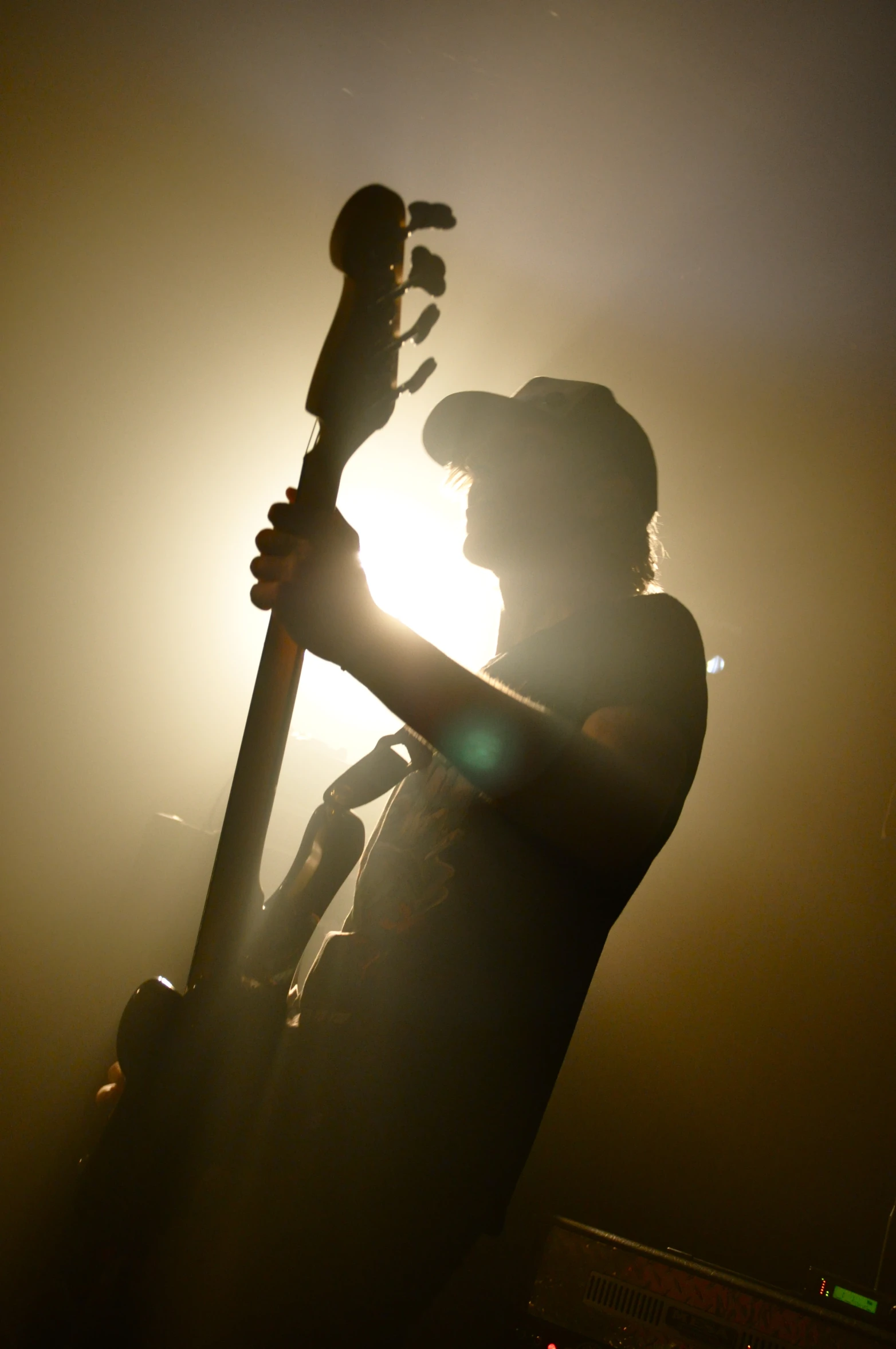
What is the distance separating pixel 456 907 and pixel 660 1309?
56.3 inches

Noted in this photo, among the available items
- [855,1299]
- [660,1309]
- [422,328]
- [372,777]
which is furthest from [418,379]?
[855,1299]

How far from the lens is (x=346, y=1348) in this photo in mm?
541

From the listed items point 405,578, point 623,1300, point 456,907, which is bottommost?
point 623,1300

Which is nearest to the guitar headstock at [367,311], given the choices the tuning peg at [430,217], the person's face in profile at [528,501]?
the tuning peg at [430,217]

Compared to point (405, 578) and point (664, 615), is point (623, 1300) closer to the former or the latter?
point (664, 615)

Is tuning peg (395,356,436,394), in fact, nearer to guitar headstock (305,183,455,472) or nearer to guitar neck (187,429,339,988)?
guitar headstock (305,183,455,472)

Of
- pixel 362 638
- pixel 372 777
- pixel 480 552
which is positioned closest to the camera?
pixel 362 638

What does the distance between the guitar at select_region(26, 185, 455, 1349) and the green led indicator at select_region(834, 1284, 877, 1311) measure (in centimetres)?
174

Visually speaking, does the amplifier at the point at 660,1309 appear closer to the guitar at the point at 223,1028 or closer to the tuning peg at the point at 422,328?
the guitar at the point at 223,1028

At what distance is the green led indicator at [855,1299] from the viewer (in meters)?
1.49

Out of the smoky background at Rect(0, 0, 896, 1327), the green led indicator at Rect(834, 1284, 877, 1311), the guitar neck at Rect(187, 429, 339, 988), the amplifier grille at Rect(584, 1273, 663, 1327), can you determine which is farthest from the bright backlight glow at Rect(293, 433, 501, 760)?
the green led indicator at Rect(834, 1284, 877, 1311)

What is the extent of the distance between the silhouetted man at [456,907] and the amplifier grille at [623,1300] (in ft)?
3.88

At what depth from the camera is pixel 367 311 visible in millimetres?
644

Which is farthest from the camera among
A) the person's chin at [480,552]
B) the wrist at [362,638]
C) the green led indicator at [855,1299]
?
the green led indicator at [855,1299]
